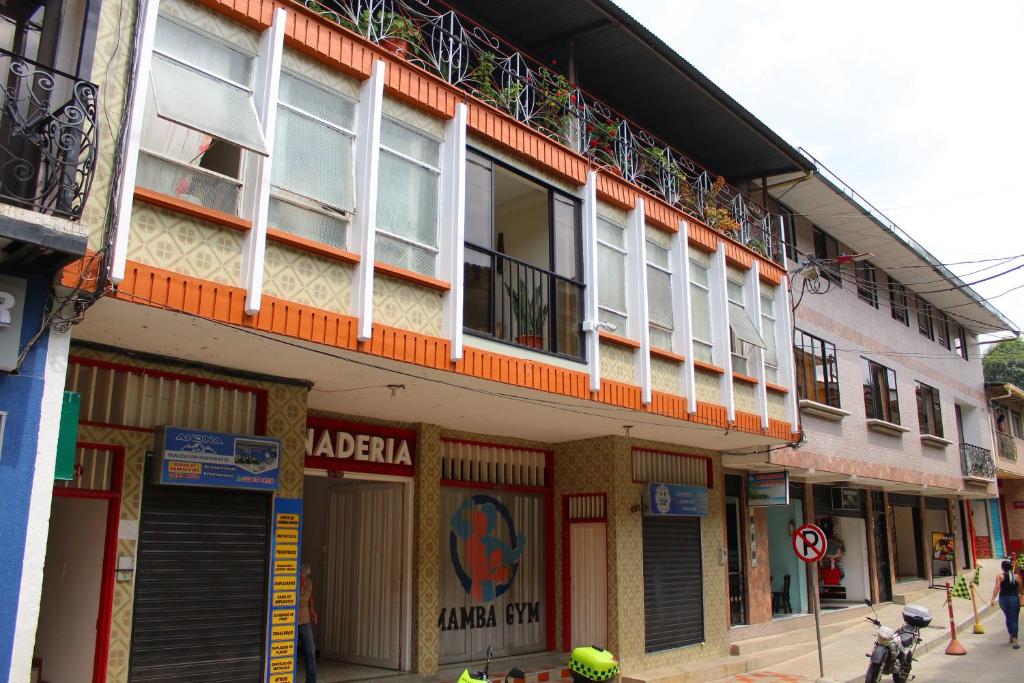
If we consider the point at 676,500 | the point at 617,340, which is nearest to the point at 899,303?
the point at 676,500

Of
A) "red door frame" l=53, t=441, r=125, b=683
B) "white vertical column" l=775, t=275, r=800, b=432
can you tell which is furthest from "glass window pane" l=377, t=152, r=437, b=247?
"white vertical column" l=775, t=275, r=800, b=432

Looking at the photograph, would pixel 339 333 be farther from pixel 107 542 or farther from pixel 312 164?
pixel 107 542

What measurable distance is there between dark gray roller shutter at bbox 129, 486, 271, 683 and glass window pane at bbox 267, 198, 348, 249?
2825 millimetres

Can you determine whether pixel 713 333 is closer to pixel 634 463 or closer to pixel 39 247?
pixel 634 463

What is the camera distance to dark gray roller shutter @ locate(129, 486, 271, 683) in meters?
7.92

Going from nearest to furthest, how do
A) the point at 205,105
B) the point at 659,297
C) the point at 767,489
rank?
the point at 205,105 → the point at 659,297 → the point at 767,489

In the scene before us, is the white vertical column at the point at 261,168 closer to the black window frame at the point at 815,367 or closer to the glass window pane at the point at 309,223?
the glass window pane at the point at 309,223

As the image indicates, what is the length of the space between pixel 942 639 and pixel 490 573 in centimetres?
1010

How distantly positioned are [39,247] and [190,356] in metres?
2.66

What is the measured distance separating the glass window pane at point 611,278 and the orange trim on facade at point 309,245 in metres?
4.19

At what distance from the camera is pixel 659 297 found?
1253cm

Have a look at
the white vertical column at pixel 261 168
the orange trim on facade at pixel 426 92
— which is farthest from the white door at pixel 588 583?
the white vertical column at pixel 261 168

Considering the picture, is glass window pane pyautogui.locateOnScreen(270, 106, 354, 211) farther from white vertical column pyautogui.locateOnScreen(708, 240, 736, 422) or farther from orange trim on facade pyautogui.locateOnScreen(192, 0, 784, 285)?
white vertical column pyautogui.locateOnScreen(708, 240, 736, 422)

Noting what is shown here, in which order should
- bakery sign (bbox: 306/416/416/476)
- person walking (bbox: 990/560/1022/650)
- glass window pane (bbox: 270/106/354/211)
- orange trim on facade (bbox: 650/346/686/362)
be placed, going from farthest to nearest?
person walking (bbox: 990/560/1022/650) → orange trim on facade (bbox: 650/346/686/362) → bakery sign (bbox: 306/416/416/476) → glass window pane (bbox: 270/106/354/211)
